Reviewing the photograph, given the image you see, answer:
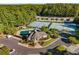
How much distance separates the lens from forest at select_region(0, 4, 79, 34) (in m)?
3.38

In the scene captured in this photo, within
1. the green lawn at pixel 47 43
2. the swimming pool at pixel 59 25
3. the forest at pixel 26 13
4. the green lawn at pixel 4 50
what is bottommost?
the green lawn at pixel 4 50

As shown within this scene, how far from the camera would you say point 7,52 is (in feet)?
11.0

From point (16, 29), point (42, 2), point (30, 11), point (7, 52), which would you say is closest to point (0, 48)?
point (7, 52)

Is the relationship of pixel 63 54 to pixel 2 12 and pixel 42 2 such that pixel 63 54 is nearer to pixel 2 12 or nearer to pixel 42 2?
pixel 42 2

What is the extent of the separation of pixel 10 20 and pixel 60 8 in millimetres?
781

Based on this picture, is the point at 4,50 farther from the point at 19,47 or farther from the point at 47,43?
the point at 47,43

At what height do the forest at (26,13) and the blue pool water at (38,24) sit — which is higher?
the forest at (26,13)

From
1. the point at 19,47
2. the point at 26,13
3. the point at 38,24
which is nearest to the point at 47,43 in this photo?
the point at 38,24

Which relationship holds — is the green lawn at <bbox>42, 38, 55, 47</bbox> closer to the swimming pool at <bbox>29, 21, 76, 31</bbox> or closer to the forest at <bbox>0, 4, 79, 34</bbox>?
the swimming pool at <bbox>29, 21, 76, 31</bbox>


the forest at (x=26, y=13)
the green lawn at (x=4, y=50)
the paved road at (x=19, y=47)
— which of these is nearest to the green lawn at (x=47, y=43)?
the paved road at (x=19, y=47)

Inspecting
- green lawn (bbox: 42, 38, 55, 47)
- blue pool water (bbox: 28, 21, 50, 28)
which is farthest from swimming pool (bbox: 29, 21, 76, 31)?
green lawn (bbox: 42, 38, 55, 47)

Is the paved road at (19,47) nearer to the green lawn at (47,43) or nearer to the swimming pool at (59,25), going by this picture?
the green lawn at (47,43)

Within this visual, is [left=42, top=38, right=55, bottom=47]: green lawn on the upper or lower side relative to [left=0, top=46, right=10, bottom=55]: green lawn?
upper

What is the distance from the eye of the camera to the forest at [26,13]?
3383 millimetres
